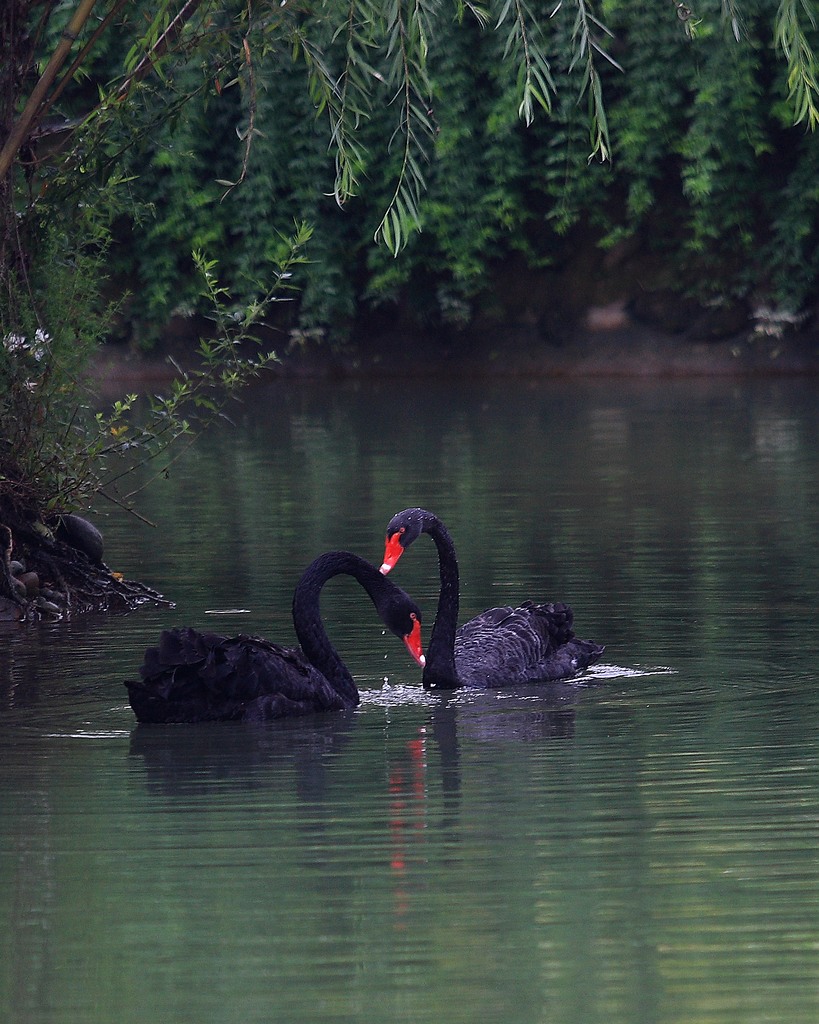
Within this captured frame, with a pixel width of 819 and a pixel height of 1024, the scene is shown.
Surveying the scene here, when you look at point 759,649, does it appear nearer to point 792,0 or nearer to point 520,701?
point 520,701

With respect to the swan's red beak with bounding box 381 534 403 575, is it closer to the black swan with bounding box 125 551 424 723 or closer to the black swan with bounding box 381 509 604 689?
the black swan with bounding box 381 509 604 689

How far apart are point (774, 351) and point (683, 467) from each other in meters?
13.8

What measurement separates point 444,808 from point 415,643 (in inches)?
94.0

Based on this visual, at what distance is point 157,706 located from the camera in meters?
8.34

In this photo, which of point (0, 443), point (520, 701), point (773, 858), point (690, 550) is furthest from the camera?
point (690, 550)

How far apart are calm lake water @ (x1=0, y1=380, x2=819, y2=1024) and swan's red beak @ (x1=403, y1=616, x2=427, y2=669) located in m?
0.15

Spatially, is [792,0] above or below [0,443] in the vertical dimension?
above

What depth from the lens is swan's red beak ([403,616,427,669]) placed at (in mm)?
9141

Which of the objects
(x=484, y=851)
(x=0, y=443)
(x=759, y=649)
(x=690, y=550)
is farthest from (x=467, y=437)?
(x=484, y=851)

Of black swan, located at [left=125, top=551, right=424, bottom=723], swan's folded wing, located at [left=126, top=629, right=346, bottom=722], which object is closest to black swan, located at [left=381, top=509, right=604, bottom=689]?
black swan, located at [left=125, top=551, right=424, bottom=723]

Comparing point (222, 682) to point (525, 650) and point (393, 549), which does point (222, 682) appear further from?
point (525, 650)

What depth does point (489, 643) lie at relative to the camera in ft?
31.1

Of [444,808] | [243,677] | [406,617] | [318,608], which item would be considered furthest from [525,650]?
[444,808]

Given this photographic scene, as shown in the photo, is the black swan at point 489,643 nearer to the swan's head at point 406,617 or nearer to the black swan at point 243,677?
the swan's head at point 406,617
